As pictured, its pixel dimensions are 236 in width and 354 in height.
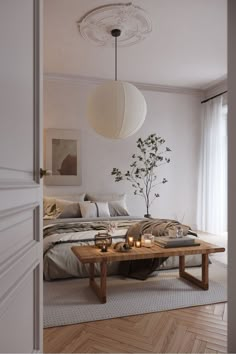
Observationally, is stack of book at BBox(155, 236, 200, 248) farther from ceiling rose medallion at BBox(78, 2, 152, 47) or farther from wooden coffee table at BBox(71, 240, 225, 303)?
ceiling rose medallion at BBox(78, 2, 152, 47)

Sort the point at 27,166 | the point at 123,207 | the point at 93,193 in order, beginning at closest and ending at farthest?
the point at 27,166 → the point at 123,207 → the point at 93,193

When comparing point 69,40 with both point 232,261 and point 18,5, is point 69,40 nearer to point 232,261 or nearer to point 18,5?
point 18,5

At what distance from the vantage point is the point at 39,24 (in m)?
1.31

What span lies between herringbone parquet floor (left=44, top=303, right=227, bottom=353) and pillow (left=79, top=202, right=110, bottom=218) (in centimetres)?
218

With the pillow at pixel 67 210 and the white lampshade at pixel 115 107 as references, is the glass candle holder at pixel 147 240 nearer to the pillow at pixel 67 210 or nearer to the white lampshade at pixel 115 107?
the white lampshade at pixel 115 107

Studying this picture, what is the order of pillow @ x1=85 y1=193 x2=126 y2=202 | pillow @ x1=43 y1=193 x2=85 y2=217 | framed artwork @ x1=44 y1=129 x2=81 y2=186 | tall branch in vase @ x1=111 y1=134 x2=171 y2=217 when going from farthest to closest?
tall branch in vase @ x1=111 y1=134 x2=171 y2=217 → framed artwork @ x1=44 y1=129 x2=81 y2=186 → pillow @ x1=85 y1=193 x2=126 y2=202 → pillow @ x1=43 y1=193 x2=85 y2=217

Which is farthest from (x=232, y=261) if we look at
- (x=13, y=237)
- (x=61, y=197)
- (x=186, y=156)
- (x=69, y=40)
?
(x=186, y=156)

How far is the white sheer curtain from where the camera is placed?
543cm

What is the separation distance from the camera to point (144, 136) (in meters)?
5.70

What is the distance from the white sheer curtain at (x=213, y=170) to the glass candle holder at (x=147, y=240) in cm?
287

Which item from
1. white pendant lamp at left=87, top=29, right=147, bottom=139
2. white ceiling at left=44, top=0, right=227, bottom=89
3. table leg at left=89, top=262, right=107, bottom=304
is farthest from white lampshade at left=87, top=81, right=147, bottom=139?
table leg at left=89, top=262, right=107, bottom=304

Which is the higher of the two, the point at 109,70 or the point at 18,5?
the point at 109,70

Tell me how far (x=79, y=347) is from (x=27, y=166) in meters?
1.38

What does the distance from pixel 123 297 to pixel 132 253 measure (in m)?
0.42
